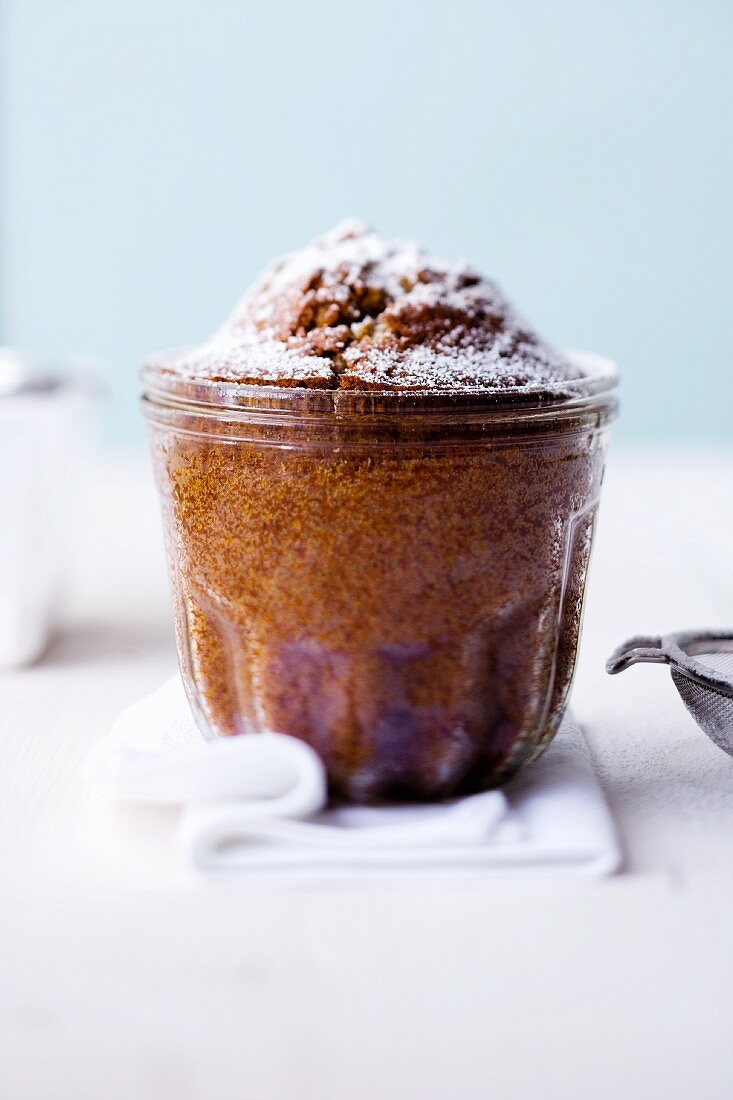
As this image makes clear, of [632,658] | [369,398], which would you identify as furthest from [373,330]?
[632,658]

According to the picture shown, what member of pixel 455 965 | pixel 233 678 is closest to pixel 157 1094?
pixel 455 965

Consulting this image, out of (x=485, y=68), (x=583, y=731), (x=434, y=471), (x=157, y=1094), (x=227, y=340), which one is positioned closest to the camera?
(x=157, y=1094)

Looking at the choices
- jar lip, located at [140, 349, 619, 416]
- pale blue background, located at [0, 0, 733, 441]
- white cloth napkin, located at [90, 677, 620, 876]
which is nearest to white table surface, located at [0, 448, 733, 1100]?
white cloth napkin, located at [90, 677, 620, 876]

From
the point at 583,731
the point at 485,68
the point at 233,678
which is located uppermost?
the point at 485,68

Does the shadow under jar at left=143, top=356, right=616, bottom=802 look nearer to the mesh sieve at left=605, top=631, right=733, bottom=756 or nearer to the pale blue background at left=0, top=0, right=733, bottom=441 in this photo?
the mesh sieve at left=605, top=631, right=733, bottom=756

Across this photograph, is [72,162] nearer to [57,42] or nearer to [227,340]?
[57,42]

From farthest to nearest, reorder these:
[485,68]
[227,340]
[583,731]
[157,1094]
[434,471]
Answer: [485,68] < [583,731] < [227,340] < [434,471] < [157,1094]

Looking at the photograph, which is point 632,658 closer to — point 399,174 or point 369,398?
point 369,398
